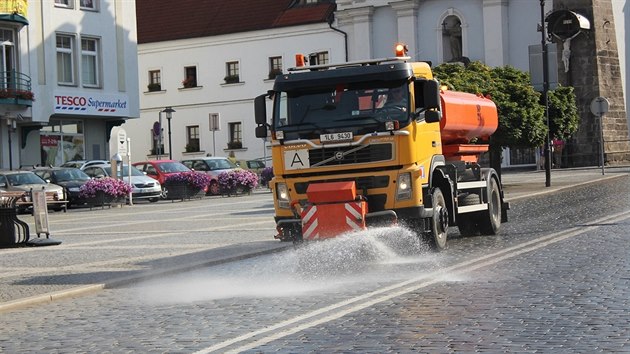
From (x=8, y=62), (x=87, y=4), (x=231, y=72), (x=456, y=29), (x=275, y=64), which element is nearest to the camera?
(x=8, y=62)

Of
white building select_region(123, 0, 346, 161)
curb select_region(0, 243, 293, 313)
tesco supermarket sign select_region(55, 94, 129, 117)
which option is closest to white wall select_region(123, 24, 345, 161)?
white building select_region(123, 0, 346, 161)

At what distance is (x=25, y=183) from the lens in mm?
41281

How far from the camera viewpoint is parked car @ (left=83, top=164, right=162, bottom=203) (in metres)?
45.8

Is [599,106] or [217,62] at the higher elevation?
[217,62]

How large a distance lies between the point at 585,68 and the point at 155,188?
88.5 feet

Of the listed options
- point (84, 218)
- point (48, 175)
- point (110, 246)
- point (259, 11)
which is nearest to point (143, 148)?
point (259, 11)

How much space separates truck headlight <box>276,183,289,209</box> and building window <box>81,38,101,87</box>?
125ft

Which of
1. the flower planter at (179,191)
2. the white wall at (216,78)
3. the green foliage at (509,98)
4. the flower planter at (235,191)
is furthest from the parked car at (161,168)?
the white wall at (216,78)

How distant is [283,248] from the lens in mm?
21172

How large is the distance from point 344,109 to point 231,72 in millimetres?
59237

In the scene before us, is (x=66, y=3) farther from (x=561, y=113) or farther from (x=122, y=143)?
(x=561, y=113)

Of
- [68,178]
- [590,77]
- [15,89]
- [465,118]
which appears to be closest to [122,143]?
[68,178]

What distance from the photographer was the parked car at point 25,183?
134 feet

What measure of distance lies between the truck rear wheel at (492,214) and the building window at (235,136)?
52.9 m
